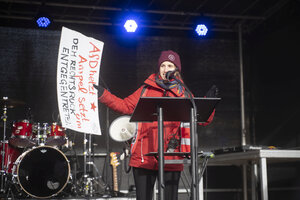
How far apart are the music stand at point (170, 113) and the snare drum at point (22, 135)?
361 cm

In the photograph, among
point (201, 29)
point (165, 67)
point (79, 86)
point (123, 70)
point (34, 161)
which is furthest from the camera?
point (123, 70)

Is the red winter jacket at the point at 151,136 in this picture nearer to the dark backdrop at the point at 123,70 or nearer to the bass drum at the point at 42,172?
the bass drum at the point at 42,172

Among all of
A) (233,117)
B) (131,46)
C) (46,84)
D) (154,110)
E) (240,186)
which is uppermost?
(131,46)

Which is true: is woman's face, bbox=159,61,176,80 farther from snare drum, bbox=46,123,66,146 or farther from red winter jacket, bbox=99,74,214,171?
snare drum, bbox=46,123,66,146

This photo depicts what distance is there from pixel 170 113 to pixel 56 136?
373cm

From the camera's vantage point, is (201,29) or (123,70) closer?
(201,29)

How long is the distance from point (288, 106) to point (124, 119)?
2.66 m

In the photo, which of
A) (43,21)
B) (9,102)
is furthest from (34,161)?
(43,21)

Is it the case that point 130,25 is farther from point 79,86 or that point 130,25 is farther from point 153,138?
point 153,138

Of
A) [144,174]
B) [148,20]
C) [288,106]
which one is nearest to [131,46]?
[148,20]

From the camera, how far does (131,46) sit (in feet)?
25.1

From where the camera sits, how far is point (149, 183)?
109 inches

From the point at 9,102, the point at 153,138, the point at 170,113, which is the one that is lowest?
the point at 153,138

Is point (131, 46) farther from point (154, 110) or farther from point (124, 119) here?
point (154, 110)
